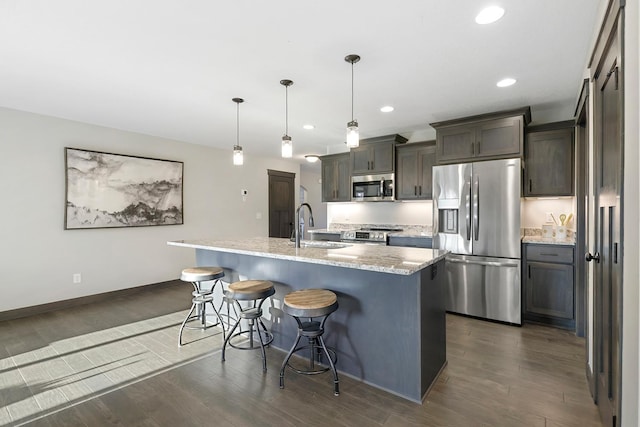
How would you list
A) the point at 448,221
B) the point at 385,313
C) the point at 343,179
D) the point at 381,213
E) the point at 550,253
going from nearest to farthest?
the point at 385,313 < the point at 550,253 < the point at 448,221 < the point at 381,213 < the point at 343,179

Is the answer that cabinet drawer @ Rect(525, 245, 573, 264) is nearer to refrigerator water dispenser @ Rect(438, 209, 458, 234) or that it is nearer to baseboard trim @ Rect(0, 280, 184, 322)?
refrigerator water dispenser @ Rect(438, 209, 458, 234)

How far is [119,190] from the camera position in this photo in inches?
185

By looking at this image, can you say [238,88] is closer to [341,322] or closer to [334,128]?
[334,128]

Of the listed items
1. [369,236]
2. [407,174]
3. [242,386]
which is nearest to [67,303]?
[242,386]

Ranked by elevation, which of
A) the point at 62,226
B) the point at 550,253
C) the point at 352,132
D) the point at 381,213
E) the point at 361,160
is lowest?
the point at 550,253

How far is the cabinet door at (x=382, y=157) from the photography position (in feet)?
16.1

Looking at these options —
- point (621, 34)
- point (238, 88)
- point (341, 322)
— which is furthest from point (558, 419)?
point (238, 88)

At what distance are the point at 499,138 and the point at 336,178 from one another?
269 cm

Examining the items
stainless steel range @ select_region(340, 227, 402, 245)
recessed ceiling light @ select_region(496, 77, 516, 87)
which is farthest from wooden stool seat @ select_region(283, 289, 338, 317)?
recessed ceiling light @ select_region(496, 77, 516, 87)

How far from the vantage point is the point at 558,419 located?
1.92 m

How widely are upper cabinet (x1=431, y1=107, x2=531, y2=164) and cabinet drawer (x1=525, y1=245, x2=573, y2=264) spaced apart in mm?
1082

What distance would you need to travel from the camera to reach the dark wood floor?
6.40 ft

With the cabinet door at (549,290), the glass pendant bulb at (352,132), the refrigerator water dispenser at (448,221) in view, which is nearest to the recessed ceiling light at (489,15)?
the glass pendant bulb at (352,132)

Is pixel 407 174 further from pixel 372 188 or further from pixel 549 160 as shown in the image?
pixel 549 160
